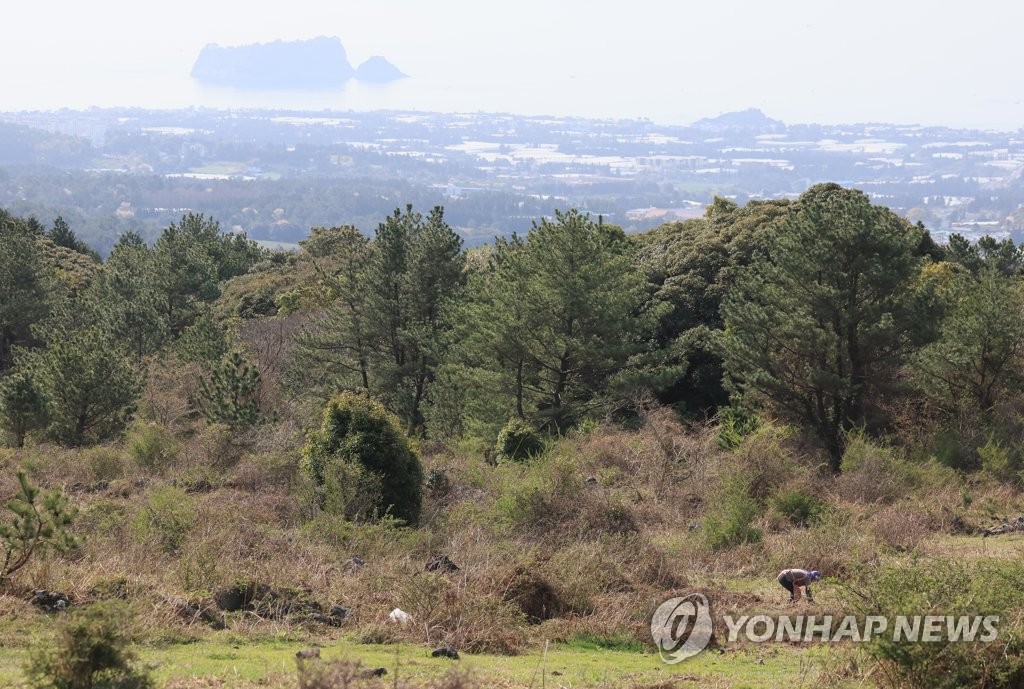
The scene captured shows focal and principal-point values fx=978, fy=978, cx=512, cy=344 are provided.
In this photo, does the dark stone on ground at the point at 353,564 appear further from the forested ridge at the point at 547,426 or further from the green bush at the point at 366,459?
the green bush at the point at 366,459

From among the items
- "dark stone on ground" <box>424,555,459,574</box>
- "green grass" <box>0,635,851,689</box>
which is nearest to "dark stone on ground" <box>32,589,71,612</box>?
"green grass" <box>0,635,851,689</box>

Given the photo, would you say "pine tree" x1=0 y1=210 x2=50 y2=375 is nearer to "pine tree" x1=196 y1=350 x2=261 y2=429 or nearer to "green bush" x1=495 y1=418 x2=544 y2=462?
"pine tree" x1=196 y1=350 x2=261 y2=429

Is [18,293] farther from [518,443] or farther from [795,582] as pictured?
[795,582]

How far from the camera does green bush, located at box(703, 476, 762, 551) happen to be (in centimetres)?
1256

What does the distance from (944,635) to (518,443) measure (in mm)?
13971

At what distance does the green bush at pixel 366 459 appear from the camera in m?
13.9

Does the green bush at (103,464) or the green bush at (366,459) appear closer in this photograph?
the green bush at (366,459)

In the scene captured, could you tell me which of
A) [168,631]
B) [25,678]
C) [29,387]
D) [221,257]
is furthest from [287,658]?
[221,257]

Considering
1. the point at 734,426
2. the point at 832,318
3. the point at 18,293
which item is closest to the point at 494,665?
the point at 734,426

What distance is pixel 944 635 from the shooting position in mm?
6164

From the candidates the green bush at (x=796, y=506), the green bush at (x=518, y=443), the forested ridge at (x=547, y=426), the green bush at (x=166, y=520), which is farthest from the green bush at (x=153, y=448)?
the green bush at (x=796, y=506)

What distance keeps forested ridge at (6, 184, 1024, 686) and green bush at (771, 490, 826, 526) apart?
0.15 feet

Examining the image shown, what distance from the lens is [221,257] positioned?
232 ft

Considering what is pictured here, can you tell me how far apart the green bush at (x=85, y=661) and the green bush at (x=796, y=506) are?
1055 cm
